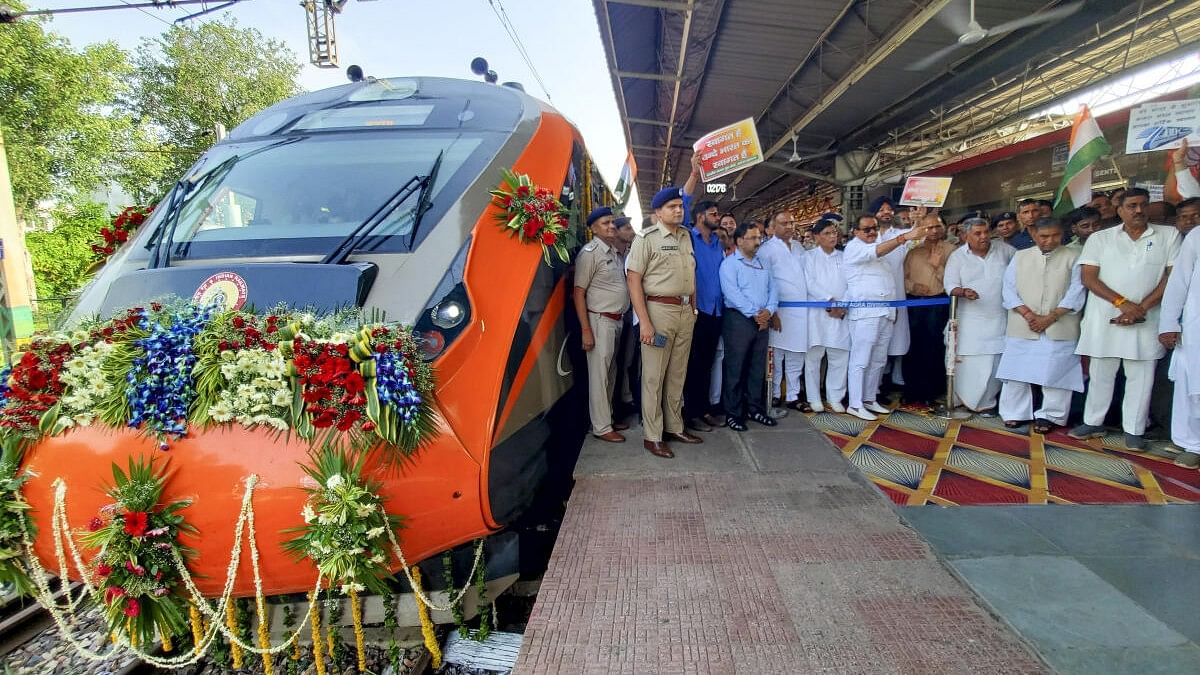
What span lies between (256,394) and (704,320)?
3316 mm

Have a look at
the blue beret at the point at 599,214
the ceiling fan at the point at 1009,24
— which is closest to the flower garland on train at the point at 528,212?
the blue beret at the point at 599,214

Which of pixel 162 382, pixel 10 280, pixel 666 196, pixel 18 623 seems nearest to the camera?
pixel 162 382

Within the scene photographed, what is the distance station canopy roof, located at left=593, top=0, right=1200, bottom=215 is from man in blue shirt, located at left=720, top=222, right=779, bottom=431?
327 centimetres

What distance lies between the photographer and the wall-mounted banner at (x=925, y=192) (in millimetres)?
5109

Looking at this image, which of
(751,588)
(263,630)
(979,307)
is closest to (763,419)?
(979,307)

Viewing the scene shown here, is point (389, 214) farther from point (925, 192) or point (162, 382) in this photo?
point (925, 192)

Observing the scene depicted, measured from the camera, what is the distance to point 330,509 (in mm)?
1854

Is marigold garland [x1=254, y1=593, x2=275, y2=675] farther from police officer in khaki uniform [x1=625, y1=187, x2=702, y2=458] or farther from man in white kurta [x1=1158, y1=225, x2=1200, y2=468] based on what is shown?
man in white kurta [x1=1158, y1=225, x2=1200, y2=468]

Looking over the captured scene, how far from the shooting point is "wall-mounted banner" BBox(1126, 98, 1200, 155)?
12.6 ft

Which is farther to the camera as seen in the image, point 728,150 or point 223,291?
point 728,150

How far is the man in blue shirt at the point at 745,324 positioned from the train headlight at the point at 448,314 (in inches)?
100

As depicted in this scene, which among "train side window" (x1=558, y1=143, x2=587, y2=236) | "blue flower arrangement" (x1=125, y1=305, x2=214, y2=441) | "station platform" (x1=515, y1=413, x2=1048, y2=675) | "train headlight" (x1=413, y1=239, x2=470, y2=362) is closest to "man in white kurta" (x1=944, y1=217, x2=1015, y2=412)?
"station platform" (x1=515, y1=413, x2=1048, y2=675)

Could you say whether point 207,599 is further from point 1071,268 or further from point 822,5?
point 822,5

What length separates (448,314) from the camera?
2.28m
